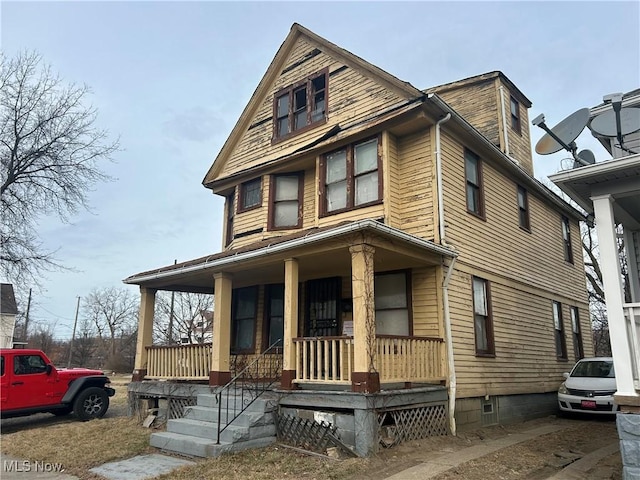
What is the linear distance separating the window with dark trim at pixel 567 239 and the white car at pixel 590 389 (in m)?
4.64

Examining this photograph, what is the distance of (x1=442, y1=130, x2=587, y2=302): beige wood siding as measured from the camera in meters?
10.5

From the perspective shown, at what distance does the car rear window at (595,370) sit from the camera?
1180 centimetres

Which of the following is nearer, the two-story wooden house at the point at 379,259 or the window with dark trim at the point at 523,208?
the two-story wooden house at the point at 379,259

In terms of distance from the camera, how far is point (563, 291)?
15109mm

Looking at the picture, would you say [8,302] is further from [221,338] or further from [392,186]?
[392,186]

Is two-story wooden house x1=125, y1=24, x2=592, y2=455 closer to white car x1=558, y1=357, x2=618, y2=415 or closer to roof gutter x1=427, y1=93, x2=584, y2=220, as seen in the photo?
roof gutter x1=427, y1=93, x2=584, y2=220

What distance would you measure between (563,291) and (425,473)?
10.8 metres

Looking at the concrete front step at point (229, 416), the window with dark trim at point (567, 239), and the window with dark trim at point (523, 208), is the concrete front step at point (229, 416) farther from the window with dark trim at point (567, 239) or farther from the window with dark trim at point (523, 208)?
the window with dark trim at point (567, 239)

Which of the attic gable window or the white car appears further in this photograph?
the attic gable window

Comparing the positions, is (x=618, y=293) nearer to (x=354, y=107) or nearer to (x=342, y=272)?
(x=342, y=272)

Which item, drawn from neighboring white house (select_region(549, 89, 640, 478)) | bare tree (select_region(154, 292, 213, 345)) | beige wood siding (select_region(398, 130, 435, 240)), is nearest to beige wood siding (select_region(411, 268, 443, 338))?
beige wood siding (select_region(398, 130, 435, 240))

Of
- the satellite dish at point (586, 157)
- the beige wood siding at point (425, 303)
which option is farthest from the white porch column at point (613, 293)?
the beige wood siding at point (425, 303)

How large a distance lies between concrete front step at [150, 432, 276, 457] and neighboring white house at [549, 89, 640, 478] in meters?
5.28

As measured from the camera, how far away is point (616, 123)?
686 centimetres
